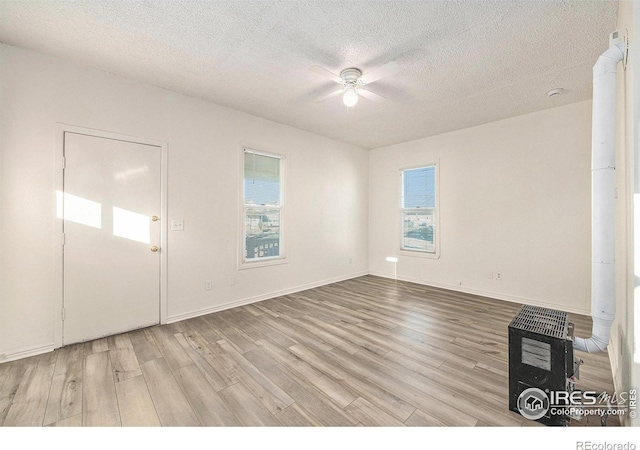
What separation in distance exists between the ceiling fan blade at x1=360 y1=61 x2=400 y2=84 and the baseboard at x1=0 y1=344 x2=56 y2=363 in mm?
4024

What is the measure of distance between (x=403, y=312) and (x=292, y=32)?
134 inches

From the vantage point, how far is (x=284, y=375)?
2.16m

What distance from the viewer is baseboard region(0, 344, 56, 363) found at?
235cm

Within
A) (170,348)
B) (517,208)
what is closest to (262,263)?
(170,348)

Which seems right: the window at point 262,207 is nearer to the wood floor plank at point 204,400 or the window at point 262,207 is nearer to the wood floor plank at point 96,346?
the wood floor plank at point 96,346

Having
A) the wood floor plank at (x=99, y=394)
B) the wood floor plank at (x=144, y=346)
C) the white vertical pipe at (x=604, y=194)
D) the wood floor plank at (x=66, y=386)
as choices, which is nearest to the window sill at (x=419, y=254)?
the white vertical pipe at (x=604, y=194)

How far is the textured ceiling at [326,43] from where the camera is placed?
1988 mm

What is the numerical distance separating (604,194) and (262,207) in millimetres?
3746

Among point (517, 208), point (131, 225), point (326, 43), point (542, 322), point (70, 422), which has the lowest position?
point (70, 422)

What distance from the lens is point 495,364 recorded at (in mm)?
2285

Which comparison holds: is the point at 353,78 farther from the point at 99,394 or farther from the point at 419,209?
the point at 99,394

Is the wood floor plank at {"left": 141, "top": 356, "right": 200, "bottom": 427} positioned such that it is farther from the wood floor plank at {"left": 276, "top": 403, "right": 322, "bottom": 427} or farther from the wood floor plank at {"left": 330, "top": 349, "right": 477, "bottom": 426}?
the wood floor plank at {"left": 330, "top": 349, "right": 477, "bottom": 426}

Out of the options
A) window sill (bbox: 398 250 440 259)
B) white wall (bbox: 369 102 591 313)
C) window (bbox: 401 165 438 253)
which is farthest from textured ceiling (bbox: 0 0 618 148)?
window sill (bbox: 398 250 440 259)

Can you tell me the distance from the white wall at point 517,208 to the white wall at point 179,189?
5.88 ft
